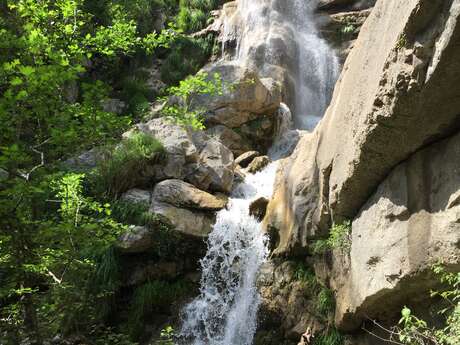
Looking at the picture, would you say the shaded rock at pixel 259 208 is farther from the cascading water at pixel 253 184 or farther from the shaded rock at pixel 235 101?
the shaded rock at pixel 235 101

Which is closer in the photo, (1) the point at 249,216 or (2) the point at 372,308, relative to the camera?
(2) the point at 372,308

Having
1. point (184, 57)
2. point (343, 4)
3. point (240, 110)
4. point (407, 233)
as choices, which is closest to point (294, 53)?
point (343, 4)

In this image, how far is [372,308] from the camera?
16.0 feet

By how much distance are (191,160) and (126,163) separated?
1.40m

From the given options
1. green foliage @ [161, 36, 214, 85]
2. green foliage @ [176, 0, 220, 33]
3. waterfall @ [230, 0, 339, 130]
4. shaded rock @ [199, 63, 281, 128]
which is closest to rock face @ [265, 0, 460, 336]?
shaded rock @ [199, 63, 281, 128]

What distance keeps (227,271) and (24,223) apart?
516 cm

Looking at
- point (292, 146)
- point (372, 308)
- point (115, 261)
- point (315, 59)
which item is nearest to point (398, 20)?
point (372, 308)

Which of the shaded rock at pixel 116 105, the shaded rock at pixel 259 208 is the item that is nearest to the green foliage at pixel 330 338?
the shaded rock at pixel 259 208

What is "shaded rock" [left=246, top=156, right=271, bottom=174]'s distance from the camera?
10841mm

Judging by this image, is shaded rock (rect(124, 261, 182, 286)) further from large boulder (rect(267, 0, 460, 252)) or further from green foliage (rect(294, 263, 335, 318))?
large boulder (rect(267, 0, 460, 252))

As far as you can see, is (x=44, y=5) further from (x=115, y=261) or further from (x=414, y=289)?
(x=115, y=261)

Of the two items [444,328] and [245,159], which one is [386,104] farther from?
[245,159]

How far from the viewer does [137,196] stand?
29.2ft

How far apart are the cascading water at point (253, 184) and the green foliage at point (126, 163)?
1872 mm
